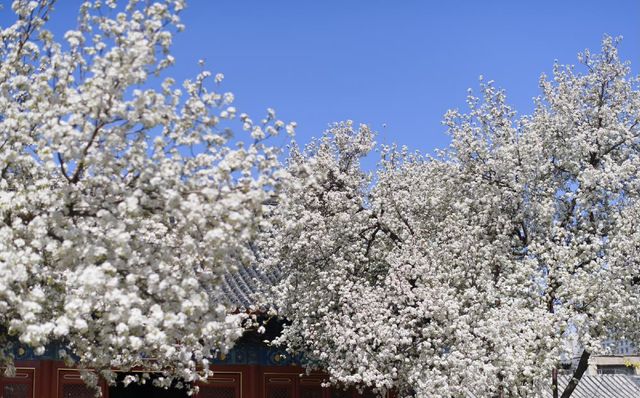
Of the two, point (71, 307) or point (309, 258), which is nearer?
point (71, 307)

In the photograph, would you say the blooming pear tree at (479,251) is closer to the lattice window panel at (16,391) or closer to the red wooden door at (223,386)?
the red wooden door at (223,386)

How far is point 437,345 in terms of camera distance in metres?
18.7

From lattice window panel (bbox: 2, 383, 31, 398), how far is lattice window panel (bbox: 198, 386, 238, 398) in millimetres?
4318

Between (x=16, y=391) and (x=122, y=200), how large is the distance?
11989mm

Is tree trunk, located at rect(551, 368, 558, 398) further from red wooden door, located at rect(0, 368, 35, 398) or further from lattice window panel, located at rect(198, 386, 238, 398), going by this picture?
red wooden door, located at rect(0, 368, 35, 398)

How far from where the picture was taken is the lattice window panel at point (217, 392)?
2192 cm

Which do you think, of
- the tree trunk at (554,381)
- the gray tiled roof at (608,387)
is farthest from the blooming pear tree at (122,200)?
the gray tiled roof at (608,387)

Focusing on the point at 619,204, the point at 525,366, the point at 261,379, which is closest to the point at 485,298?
the point at 525,366

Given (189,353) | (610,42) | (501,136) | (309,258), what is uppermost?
(610,42)

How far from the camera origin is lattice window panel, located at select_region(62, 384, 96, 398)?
67.3 feet

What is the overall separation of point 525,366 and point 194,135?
9286mm

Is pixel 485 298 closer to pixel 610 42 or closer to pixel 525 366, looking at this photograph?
pixel 525 366

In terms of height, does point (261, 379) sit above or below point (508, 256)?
below

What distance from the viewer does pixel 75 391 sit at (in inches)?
810
